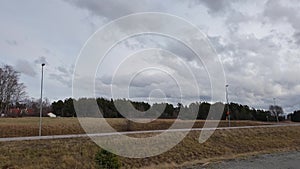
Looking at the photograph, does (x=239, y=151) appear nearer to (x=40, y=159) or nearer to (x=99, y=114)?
(x=40, y=159)

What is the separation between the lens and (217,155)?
33.0m

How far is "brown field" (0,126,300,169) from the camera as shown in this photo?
23.2 metres

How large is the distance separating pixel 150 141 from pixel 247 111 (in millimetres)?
84587

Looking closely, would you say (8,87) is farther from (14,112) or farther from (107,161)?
(107,161)

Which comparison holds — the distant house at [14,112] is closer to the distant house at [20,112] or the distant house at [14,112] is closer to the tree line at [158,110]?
the distant house at [20,112]

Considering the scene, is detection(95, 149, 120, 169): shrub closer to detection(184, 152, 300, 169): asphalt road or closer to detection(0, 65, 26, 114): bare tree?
detection(184, 152, 300, 169): asphalt road

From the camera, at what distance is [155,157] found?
28844 mm

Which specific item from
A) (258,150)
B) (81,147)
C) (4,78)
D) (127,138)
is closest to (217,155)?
(258,150)

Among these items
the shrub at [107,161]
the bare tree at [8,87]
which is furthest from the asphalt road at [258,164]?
the bare tree at [8,87]

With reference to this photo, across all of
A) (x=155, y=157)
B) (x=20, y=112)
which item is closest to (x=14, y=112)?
(x=20, y=112)

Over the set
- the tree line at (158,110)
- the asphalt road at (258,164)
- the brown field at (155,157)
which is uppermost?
the tree line at (158,110)

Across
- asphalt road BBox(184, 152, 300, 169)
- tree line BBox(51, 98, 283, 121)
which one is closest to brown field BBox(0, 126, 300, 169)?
asphalt road BBox(184, 152, 300, 169)

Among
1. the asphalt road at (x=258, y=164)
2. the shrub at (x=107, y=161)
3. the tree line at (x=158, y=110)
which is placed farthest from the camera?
the tree line at (x=158, y=110)

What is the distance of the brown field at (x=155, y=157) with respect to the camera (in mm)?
23156
